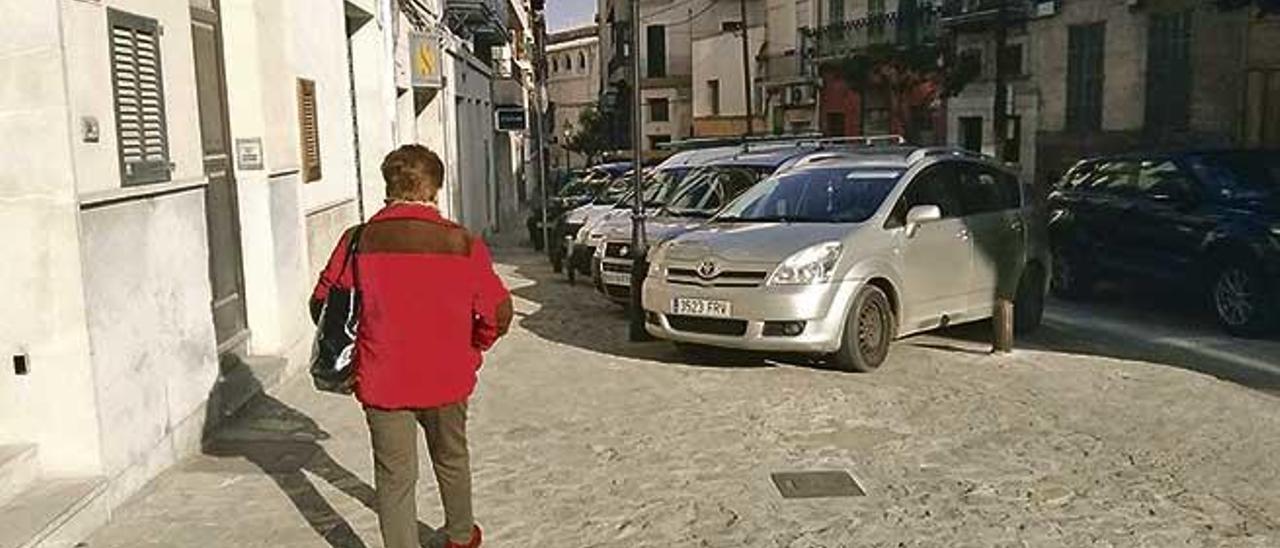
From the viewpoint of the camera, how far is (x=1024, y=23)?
87.7 ft

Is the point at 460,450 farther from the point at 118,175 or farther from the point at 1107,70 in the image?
the point at 1107,70

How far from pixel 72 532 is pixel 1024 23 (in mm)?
26390

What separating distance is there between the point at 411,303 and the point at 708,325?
425cm

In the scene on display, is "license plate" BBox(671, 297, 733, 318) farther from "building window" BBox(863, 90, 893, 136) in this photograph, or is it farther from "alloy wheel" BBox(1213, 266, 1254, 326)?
"building window" BBox(863, 90, 893, 136)

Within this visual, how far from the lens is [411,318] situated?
154 inches

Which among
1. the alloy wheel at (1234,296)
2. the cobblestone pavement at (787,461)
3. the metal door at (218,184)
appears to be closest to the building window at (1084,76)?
the alloy wheel at (1234,296)

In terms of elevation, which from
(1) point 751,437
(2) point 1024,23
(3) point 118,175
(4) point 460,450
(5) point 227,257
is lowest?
(1) point 751,437

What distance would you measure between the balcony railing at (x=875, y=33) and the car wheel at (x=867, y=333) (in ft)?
79.6

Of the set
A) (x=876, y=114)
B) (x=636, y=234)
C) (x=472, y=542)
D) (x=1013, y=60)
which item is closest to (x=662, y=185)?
(x=636, y=234)

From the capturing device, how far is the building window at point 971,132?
2944 cm

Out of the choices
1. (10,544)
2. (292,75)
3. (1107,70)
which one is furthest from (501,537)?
(1107,70)

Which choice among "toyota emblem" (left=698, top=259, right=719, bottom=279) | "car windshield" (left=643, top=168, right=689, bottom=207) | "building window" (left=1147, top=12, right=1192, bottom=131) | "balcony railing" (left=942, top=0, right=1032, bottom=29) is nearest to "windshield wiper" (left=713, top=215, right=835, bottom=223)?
"toyota emblem" (left=698, top=259, right=719, bottom=279)

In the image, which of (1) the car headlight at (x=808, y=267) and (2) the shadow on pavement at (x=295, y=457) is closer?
(2) the shadow on pavement at (x=295, y=457)

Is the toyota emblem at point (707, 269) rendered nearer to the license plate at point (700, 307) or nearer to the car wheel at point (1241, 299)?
the license plate at point (700, 307)
